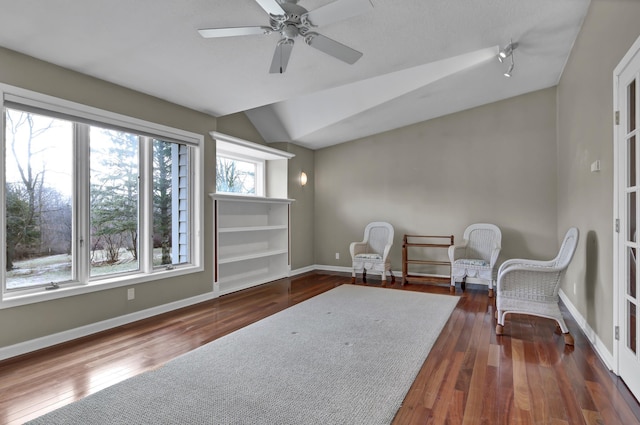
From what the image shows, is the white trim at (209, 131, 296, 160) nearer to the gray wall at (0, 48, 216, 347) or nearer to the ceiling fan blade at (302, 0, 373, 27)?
the gray wall at (0, 48, 216, 347)

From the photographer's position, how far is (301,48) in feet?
10.2

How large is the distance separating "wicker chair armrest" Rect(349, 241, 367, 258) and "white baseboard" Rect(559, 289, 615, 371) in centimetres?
291

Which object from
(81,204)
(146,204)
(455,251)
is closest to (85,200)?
(81,204)

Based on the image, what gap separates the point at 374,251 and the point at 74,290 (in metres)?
4.39

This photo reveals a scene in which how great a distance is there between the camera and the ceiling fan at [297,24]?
2.11m

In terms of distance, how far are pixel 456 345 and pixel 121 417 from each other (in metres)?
2.51

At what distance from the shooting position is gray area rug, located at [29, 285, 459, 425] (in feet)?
6.31

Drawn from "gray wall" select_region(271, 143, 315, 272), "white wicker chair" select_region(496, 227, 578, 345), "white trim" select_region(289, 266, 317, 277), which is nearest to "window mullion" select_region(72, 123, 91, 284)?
"gray wall" select_region(271, 143, 315, 272)

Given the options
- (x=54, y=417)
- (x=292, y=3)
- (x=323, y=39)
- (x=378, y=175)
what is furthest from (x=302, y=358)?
(x=378, y=175)

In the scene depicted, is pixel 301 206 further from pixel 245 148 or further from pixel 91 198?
pixel 91 198

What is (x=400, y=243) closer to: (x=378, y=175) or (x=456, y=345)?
(x=378, y=175)

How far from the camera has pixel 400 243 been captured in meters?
6.11

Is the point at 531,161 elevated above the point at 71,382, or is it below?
above

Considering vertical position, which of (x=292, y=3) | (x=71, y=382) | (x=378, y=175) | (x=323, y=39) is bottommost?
(x=71, y=382)
